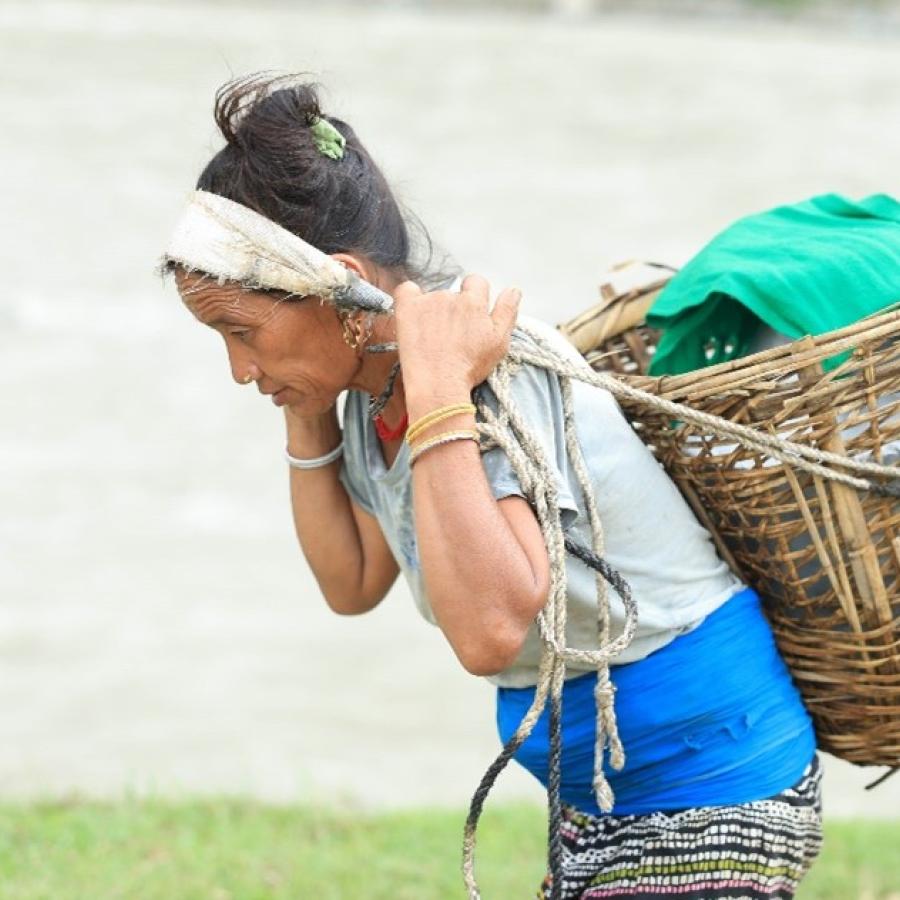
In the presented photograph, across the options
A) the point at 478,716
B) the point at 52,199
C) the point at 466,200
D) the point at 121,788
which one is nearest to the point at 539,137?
the point at 466,200

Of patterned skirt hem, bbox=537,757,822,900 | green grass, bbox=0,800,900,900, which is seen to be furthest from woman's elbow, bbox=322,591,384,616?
green grass, bbox=0,800,900,900

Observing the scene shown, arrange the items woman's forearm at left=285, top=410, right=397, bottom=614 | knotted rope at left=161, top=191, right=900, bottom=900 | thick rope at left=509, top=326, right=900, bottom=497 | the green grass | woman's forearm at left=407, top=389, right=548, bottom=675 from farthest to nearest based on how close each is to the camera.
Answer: the green grass → woman's forearm at left=285, top=410, right=397, bottom=614 → thick rope at left=509, top=326, right=900, bottom=497 → knotted rope at left=161, top=191, right=900, bottom=900 → woman's forearm at left=407, top=389, right=548, bottom=675

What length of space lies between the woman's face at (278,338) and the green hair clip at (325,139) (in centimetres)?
21

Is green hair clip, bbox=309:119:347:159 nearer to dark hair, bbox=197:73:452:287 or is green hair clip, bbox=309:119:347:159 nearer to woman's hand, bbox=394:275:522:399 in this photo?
dark hair, bbox=197:73:452:287

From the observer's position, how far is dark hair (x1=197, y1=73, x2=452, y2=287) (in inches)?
89.5

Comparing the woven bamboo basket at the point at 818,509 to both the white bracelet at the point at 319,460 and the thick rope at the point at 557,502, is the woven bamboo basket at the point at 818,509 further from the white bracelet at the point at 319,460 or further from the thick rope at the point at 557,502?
the white bracelet at the point at 319,460

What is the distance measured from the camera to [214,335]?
470 inches

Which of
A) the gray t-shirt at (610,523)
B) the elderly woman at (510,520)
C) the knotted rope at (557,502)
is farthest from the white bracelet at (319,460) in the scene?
the knotted rope at (557,502)

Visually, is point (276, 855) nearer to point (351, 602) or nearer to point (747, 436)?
point (351, 602)

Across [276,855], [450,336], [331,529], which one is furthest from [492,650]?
[276,855]

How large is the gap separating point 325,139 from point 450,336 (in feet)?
1.18

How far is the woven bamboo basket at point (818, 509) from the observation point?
7.61ft

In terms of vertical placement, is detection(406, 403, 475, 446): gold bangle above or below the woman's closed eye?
below

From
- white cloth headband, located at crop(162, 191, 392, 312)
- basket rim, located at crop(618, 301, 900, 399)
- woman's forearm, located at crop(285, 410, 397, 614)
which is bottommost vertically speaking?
woman's forearm, located at crop(285, 410, 397, 614)
